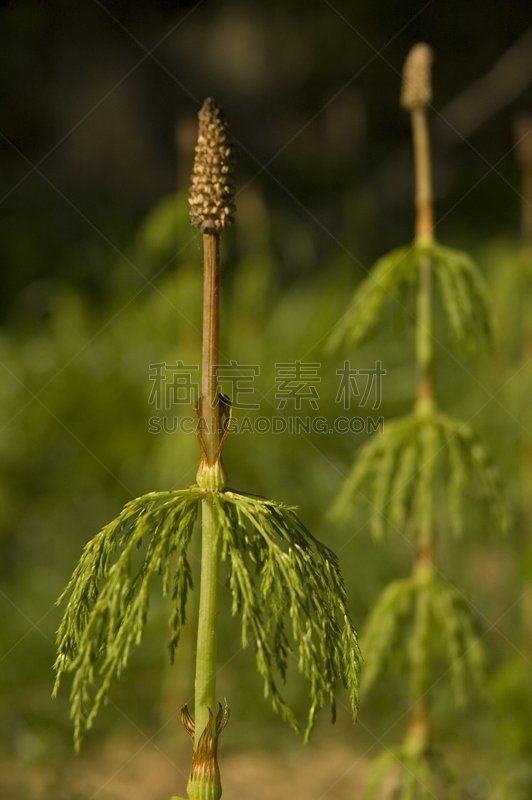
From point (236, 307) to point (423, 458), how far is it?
1.24m

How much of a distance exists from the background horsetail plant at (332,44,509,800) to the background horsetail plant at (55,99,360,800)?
41 centimetres

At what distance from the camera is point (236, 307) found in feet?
6.72

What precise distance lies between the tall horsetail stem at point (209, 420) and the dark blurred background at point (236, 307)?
2.02ft

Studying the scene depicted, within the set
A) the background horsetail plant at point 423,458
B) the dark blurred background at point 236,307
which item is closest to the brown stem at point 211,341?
the background horsetail plant at point 423,458

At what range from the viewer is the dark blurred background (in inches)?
62.7

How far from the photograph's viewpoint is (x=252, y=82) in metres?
3.52

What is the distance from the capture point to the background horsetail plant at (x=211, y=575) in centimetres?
46

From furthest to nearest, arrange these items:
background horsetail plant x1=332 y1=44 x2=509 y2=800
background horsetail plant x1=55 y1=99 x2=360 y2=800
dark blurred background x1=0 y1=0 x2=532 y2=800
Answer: dark blurred background x1=0 y1=0 x2=532 y2=800, background horsetail plant x1=332 y1=44 x2=509 y2=800, background horsetail plant x1=55 y1=99 x2=360 y2=800

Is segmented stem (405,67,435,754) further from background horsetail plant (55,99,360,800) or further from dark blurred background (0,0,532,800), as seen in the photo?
background horsetail plant (55,99,360,800)

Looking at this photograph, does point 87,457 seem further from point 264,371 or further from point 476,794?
point 476,794

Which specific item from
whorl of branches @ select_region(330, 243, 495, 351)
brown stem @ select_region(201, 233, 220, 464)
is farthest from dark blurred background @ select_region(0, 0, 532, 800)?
brown stem @ select_region(201, 233, 220, 464)

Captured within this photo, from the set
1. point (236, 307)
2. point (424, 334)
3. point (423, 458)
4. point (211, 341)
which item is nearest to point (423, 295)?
point (424, 334)

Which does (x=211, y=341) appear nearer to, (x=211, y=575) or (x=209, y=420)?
(x=209, y=420)

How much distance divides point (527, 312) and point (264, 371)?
675 mm
